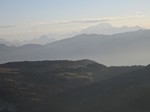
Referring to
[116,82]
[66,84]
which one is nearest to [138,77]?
[116,82]

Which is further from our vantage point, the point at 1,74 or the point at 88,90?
the point at 1,74

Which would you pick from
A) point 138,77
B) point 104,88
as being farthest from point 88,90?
point 138,77

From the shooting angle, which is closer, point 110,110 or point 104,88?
point 110,110

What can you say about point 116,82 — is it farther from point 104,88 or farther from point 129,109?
point 129,109

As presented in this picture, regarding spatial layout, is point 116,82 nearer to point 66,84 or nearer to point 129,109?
point 66,84

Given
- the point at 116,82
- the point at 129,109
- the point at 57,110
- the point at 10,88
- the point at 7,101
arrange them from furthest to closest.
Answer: the point at 116,82
the point at 10,88
the point at 7,101
the point at 57,110
the point at 129,109

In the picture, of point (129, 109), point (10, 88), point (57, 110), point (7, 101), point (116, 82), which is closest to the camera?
point (129, 109)
